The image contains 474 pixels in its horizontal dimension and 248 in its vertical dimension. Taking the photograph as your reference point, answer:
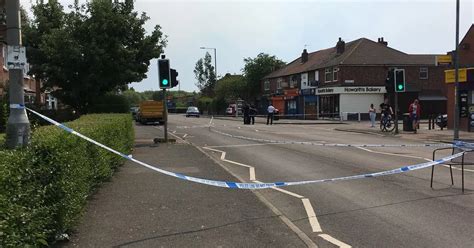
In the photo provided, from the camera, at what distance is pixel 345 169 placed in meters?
12.2

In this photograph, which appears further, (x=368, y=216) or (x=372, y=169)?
(x=372, y=169)

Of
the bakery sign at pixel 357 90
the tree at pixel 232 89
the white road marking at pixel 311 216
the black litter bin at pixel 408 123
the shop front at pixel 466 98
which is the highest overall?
the tree at pixel 232 89

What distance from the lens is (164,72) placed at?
1908 cm

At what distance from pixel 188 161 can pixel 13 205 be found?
9.60 meters

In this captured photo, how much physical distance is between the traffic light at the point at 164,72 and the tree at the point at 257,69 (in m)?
55.7

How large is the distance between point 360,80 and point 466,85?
2268 cm

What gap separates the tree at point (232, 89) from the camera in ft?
248

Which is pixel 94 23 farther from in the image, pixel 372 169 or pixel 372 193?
pixel 372 193

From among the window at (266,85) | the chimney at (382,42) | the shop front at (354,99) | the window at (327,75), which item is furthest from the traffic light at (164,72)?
the window at (266,85)

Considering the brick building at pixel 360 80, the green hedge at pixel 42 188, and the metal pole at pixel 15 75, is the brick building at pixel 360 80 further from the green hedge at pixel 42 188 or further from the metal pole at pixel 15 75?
the green hedge at pixel 42 188

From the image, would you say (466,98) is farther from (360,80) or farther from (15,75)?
(15,75)

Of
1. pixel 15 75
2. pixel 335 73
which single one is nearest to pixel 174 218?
pixel 15 75

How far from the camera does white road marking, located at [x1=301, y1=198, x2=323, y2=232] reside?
21.8 ft

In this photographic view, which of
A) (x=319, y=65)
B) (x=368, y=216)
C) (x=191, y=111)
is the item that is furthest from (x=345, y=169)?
(x=191, y=111)
